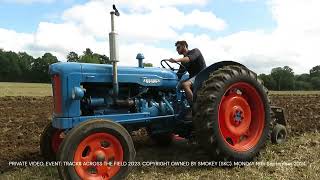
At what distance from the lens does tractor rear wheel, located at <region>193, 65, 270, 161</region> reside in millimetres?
5613

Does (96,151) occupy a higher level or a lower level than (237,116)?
lower

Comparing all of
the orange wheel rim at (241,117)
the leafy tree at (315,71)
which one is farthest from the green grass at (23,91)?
the leafy tree at (315,71)

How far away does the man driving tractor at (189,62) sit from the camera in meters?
6.19

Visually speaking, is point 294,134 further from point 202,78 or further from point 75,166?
point 75,166

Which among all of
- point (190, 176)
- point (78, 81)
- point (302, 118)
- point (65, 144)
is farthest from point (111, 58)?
point (302, 118)

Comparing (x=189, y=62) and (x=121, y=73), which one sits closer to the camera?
(x=121, y=73)

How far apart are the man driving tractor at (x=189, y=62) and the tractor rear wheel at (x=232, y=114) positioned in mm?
434

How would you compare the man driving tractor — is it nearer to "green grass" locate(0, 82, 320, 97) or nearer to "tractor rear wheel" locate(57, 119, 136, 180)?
"tractor rear wheel" locate(57, 119, 136, 180)

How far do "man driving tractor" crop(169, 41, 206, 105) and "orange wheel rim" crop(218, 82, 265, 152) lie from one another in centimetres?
54

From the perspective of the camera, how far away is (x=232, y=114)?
19.7ft

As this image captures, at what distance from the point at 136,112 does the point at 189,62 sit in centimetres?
116

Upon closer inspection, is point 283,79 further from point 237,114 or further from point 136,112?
point 136,112

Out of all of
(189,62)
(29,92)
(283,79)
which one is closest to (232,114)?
(189,62)

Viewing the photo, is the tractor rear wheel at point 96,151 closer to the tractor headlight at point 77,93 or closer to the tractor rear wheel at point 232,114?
the tractor headlight at point 77,93
